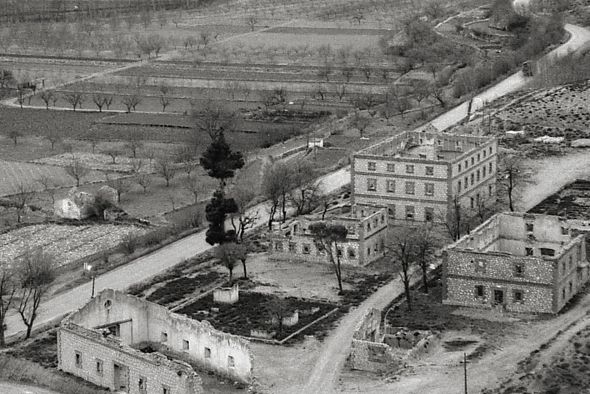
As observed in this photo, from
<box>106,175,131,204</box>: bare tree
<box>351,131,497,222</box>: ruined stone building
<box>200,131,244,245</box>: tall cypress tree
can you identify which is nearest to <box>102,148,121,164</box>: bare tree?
<box>106,175,131,204</box>: bare tree

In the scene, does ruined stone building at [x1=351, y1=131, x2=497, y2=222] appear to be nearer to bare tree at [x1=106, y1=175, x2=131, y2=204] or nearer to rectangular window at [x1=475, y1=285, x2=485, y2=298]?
rectangular window at [x1=475, y1=285, x2=485, y2=298]

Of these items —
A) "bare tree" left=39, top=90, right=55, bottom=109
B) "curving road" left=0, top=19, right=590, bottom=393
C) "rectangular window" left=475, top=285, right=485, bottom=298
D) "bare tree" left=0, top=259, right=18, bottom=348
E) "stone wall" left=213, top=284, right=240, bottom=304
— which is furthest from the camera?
"bare tree" left=39, top=90, right=55, bottom=109

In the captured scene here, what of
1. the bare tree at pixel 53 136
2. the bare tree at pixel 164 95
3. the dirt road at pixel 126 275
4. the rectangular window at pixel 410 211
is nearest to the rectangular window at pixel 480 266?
the rectangular window at pixel 410 211

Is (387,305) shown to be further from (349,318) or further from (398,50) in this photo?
(398,50)

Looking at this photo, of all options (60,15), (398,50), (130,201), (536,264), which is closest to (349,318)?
(536,264)

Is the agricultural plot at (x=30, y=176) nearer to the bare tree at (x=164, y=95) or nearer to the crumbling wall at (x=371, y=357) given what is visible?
the bare tree at (x=164, y=95)

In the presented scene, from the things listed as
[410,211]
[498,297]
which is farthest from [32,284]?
[410,211]
